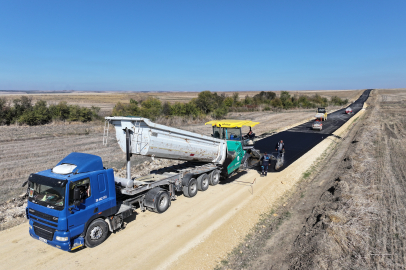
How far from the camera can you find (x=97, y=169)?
25.5 ft

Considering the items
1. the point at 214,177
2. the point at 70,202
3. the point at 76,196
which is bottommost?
the point at 214,177

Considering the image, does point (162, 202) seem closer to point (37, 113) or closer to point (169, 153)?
point (169, 153)

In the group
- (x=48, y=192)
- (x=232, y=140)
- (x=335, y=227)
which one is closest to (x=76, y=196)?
(x=48, y=192)

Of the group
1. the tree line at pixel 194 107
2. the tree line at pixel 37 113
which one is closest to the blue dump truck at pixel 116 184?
the tree line at pixel 194 107

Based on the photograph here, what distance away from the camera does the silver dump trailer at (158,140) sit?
888 cm

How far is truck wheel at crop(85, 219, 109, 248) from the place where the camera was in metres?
7.46

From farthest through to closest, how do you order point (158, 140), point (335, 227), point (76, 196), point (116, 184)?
point (116, 184) < point (158, 140) < point (335, 227) < point (76, 196)

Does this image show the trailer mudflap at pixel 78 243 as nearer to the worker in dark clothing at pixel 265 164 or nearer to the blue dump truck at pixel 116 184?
the blue dump truck at pixel 116 184

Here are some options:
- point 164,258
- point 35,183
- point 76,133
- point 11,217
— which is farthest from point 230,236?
point 76,133

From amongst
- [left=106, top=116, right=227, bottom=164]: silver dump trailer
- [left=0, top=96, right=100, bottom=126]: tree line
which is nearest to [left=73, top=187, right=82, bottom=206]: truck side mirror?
[left=106, top=116, right=227, bottom=164]: silver dump trailer

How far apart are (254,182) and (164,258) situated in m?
7.40

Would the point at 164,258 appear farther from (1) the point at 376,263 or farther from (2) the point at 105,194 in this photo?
(1) the point at 376,263

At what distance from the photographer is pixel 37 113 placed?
33.1 metres

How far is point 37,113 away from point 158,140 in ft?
103
